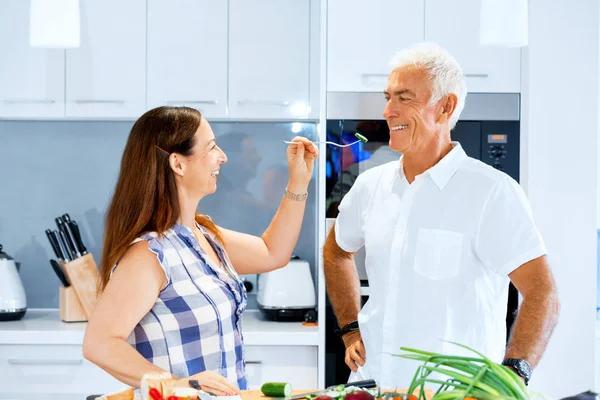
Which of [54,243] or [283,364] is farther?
[54,243]

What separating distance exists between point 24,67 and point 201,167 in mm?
1734

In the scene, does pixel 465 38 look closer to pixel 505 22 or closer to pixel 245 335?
pixel 505 22

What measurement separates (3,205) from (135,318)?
7.38 ft

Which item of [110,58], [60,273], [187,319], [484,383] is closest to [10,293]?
[60,273]

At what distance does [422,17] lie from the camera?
3.02 meters

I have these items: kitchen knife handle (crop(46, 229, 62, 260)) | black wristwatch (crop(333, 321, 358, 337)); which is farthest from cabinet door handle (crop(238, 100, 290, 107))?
black wristwatch (crop(333, 321, 358, 337))

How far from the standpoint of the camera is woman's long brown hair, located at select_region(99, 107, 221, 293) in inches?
74.3

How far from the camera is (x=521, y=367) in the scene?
174 centimetres

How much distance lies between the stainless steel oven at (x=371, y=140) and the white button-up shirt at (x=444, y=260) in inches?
32.5

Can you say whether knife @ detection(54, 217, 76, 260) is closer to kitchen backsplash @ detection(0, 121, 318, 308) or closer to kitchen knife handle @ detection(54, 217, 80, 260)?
kitchen knife handle @ detection(54, 217, 80, 260)

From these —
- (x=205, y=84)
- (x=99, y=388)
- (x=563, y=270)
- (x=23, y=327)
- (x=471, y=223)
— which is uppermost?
(x=205, y=84)

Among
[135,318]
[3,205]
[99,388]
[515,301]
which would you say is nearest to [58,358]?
[99,388]

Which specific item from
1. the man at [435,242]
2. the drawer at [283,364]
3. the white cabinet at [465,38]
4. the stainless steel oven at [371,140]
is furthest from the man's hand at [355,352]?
the white cabinet at [465,38]

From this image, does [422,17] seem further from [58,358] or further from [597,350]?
[58,358]
